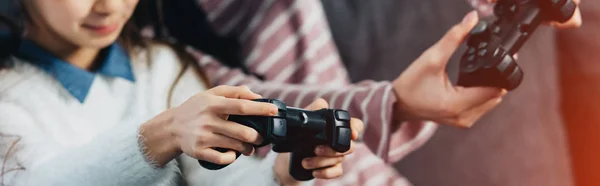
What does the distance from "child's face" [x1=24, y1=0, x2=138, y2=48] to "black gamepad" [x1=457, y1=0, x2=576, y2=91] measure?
247mm

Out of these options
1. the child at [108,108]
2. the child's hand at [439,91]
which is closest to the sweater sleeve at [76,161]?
the child at [108,108]

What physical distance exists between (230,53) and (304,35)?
0.20 ft

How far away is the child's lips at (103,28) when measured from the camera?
1.56ft

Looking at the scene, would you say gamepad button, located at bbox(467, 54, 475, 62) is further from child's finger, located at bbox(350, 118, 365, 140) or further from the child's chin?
the child's chin

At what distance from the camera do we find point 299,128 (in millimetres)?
419

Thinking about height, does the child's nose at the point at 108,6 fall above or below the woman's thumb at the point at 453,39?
above

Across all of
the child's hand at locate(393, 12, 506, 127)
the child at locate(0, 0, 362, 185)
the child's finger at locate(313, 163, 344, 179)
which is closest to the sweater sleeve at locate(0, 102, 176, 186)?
the child at locate(0, 0, 362, 185)

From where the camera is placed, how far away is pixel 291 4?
576 millimetres

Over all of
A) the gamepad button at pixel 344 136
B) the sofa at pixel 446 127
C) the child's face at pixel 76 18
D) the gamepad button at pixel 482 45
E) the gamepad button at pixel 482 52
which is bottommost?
the sofa at pixel 446 127

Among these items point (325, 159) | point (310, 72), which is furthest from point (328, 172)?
point (310, 72)

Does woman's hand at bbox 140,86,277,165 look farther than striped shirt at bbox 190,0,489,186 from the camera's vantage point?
No

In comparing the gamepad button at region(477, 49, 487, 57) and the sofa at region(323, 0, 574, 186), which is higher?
the gamepad button at region(477, 49, 487, 57)

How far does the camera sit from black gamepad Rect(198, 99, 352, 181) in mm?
406

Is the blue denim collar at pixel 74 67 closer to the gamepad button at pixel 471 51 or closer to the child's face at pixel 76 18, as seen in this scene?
the child's face at pixel 76 18
